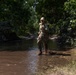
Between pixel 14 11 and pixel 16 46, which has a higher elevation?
pixel 14 11

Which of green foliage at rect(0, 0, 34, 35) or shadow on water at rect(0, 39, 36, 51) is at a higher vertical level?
green foliage at rect(0, 0, 34, 35)

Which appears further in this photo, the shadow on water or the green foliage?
the green foliage

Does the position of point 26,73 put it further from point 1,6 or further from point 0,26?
point 0,26

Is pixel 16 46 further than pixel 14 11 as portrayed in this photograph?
No

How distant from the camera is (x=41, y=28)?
15.8m

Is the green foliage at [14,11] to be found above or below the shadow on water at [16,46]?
above

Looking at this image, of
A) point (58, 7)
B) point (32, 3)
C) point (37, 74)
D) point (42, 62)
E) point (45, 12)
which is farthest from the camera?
point (32, 3)

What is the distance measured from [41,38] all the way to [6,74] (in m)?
6.15

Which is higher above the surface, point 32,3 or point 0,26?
point 32,3

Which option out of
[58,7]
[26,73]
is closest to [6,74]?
[26,73]

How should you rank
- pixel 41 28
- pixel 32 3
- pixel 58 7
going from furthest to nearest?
pixel 32 3 < pixel 58 7 < pixel 41 28

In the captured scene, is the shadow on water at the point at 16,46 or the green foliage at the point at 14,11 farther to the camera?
the green foliage at the point at 14,11

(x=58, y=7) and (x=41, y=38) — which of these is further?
(x=58, y=7)

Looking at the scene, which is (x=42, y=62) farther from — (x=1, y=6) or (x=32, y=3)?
(x=32, y=3)
